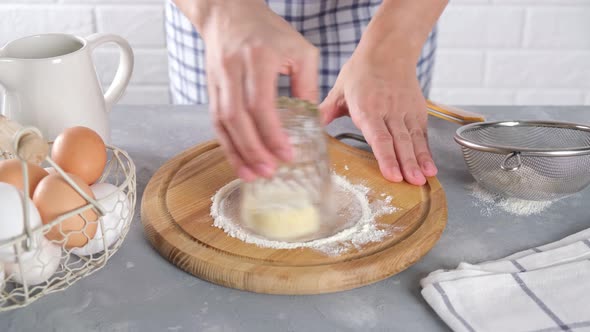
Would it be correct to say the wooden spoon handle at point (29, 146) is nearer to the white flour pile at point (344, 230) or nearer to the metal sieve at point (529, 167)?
the white flour pile at point (344, 230)

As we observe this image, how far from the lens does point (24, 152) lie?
1.85 feet

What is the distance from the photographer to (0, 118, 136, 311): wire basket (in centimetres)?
58

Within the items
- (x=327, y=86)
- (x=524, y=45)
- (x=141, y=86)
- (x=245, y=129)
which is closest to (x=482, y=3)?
(x=524, y=45)

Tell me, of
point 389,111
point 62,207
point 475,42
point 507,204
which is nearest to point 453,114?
point 389,111

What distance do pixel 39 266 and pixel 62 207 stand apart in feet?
0.19

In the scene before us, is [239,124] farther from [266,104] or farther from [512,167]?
[512,167]

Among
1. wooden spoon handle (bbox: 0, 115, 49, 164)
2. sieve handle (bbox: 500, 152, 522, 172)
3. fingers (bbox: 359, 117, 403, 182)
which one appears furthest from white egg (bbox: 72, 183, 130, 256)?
sieve handle (bbox: 500, 152, 522, 172)

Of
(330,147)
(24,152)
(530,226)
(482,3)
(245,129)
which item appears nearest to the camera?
(24,152)

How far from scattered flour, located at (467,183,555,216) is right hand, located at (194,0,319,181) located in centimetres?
27

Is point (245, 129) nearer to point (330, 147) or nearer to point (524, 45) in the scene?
point (330, 147)

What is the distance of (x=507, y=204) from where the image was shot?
85 centimetres

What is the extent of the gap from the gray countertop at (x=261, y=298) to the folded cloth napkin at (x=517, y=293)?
0.09 feet

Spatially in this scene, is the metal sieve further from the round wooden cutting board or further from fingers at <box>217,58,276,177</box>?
fingers at <box>217,58,276,177</box>

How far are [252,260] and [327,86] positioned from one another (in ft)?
2.11
